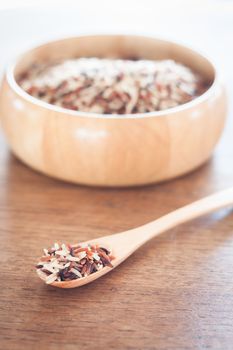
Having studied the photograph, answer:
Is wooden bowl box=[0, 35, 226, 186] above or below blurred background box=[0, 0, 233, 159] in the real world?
above

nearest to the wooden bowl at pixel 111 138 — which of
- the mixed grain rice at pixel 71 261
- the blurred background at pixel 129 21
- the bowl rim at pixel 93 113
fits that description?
the bowl rim at pixel 93 113

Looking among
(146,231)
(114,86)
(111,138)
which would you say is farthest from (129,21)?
(146,231)

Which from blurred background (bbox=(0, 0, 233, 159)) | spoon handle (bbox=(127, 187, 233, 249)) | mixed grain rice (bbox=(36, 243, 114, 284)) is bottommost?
blurred background (bbox=(0, 0, 233, 159))

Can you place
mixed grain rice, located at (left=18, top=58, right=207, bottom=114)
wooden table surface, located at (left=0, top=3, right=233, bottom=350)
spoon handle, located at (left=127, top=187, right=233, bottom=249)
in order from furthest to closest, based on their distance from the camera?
mixed grain rice, located at (left=18, top=58, right=207, bottom=114), spoon handle, located at (left=127, top=187, right=233, bottom=249), wooden table surface, located at (left=0, top=3, right=233, bottom=350)

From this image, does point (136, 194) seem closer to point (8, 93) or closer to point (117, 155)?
point (117, 155)

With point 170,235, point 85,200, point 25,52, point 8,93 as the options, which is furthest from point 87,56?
point 170,235

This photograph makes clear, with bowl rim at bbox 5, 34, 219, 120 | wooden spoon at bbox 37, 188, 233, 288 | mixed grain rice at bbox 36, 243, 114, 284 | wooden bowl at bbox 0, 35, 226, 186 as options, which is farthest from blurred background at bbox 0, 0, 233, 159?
mixed grain rice at bbox 36, 243, 114, 284

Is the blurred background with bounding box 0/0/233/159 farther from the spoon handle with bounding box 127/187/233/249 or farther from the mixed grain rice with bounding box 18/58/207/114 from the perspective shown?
the spoon handle with bounding box 127/187/233/249
